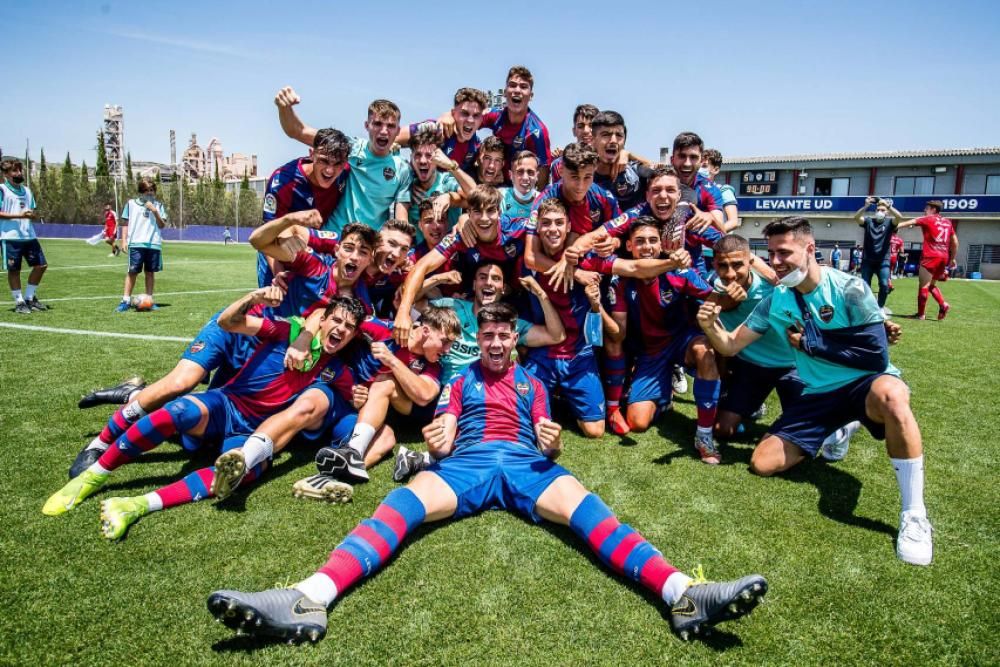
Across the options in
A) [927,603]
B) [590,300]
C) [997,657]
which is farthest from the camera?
[590,300]

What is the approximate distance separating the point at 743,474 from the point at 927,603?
150cm

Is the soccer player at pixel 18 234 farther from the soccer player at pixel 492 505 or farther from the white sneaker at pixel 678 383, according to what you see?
the white sneaker at pixel 678 383

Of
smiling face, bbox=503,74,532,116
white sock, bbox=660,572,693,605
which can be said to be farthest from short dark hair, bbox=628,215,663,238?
white sock, bbox=660,572,693,605

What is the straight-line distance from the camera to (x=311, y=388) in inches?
157

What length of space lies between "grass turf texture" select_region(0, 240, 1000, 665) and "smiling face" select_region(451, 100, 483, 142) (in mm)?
3313

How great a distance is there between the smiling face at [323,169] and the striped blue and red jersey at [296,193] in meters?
0.10

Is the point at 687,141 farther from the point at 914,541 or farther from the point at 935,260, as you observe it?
the point at 935,260

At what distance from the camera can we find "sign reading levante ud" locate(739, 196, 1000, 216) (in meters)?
36.0

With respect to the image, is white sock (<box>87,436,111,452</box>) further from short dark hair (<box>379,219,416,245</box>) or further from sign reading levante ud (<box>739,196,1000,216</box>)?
sign reading levante ud (<box>739,196,1000,216</box>)

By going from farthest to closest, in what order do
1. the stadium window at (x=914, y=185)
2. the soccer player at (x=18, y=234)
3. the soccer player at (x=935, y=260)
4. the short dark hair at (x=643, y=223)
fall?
the stadium window at (x=914, y=185)
the soccer player at (x=935, y=260)
the soccer player at (x=18, y=234)
the short dark hair at (x=643, y=223)

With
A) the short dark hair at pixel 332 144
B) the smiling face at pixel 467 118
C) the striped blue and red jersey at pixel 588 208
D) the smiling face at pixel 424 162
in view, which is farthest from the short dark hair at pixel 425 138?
the striped blue and red jersey at pixel 588 208

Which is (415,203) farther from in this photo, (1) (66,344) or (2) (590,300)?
(1) (66,344)

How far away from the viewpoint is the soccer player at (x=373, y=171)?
5488mm

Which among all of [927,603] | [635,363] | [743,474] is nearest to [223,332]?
[635,363]
